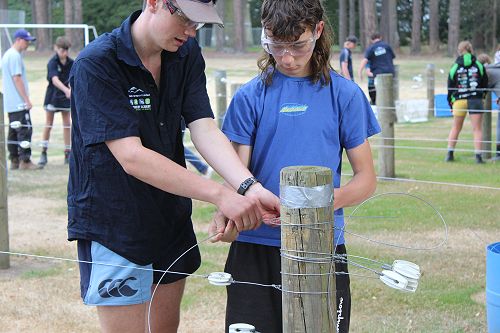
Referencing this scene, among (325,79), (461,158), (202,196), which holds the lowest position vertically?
(461,158)

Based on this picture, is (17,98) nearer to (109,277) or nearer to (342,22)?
(109,277)

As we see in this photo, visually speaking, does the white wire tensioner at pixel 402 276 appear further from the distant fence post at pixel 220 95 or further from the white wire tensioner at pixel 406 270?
the distant fence post at pixel 220 95

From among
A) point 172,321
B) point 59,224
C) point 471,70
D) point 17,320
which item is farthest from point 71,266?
point 471,70

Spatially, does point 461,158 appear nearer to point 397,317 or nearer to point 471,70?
point 471,70

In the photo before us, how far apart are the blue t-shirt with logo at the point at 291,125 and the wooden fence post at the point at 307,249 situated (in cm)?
64

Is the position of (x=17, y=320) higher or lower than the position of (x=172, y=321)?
lower

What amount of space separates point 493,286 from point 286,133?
1671 millimetres

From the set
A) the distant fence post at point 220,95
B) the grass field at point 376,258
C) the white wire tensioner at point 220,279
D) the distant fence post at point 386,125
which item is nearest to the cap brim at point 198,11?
the white wire tensioner at point 220,279

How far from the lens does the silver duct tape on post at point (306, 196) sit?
7.60 ft

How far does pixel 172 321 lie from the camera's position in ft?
11.0

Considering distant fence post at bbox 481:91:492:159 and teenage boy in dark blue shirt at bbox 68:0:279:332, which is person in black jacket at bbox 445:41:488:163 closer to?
distant fence post at bbox 481:91:492:159

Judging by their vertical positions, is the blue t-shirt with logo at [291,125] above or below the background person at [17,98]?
above

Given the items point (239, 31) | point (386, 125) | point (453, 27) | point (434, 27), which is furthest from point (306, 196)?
point (434, 27)

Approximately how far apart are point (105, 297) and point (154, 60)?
82 cm
